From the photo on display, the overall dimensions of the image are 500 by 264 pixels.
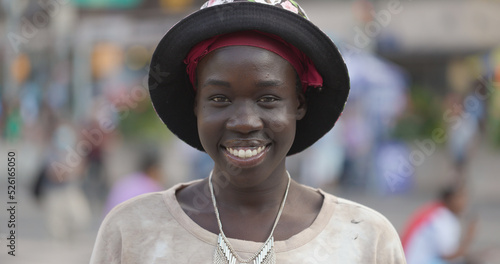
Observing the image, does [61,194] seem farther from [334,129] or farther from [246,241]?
[246,241]

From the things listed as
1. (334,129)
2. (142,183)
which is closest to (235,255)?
(142,183)

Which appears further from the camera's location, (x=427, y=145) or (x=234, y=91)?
(x=427, y=145)

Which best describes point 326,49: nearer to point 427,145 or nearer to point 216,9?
point 216,9

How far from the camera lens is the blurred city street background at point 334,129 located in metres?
8.23

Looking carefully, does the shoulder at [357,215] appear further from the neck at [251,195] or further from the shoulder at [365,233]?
the neck at [251,195]

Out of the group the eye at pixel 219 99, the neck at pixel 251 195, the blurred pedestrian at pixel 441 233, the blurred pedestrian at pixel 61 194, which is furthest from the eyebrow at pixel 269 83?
the blurred pedestrian at pixel 61 194

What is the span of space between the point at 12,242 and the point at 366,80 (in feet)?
31.8

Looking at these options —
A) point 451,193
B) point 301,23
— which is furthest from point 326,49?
point 451,193

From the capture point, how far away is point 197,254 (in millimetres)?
A: 1838

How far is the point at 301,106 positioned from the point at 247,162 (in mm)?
310

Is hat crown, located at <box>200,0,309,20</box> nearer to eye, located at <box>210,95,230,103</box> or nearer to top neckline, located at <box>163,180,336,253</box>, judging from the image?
eye, located at <box>210,95,230,103</box>

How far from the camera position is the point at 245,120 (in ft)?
5.83

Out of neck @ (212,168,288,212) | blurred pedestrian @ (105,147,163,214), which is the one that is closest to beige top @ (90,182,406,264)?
neck @ (212,168,288,212)

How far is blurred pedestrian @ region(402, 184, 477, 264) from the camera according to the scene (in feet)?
15.1
